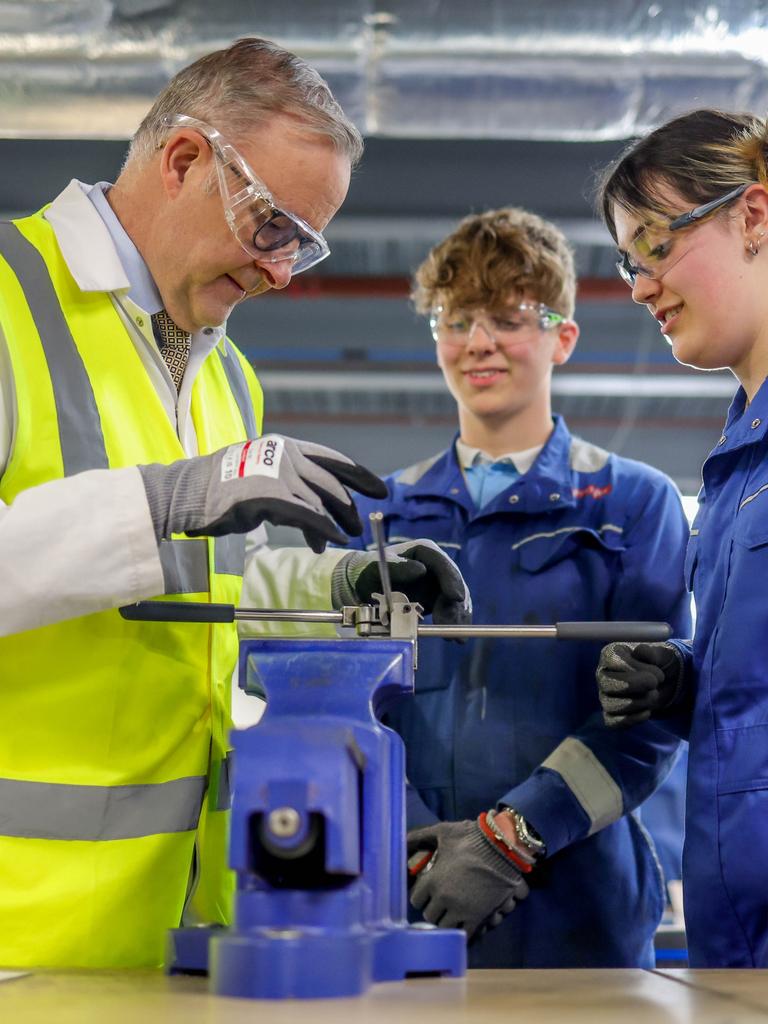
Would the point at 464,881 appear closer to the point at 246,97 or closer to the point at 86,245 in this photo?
the point at 86,245

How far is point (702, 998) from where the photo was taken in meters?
1.07

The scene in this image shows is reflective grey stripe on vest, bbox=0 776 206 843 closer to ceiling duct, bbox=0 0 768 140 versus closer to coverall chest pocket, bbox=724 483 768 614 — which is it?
coverall chest pocket, bbox=724 483 768 614

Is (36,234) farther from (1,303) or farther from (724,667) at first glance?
(724,667)

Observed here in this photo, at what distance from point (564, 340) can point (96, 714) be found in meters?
1.42

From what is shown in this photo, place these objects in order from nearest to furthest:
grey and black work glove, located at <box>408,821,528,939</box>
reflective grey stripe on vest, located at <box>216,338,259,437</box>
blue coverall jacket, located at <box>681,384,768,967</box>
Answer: blue coverall jacket, located at <box>681,384,768,967</box> → grey and black work glove, located at <box>408,821,528,939</box> → reflective grey stripe on vest, located at <box>216,338,259,437</box>

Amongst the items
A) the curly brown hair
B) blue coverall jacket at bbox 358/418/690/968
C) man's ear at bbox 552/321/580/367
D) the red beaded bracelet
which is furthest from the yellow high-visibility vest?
man's ear at bbox 552/321/580/367

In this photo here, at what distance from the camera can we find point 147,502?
51.4 inches

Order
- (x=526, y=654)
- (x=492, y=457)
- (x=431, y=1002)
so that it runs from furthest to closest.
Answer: (x=492, y=457) < (x=526, y=654) < (x=431, y=1002)

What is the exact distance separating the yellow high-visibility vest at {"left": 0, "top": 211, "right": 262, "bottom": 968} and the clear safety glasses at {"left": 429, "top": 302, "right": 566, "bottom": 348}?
889 mm

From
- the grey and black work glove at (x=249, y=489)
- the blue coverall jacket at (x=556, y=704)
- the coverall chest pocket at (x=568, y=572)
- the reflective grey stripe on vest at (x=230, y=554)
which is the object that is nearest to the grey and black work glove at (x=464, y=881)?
the blue coverall jacket at (x=556, y=704)

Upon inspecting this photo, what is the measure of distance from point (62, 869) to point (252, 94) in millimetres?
1140

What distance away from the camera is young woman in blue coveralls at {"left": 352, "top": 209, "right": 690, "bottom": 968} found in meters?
1.90

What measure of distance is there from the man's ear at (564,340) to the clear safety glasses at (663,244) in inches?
22.4

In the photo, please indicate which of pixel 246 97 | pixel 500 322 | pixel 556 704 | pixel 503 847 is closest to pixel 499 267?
pixel 500 322
